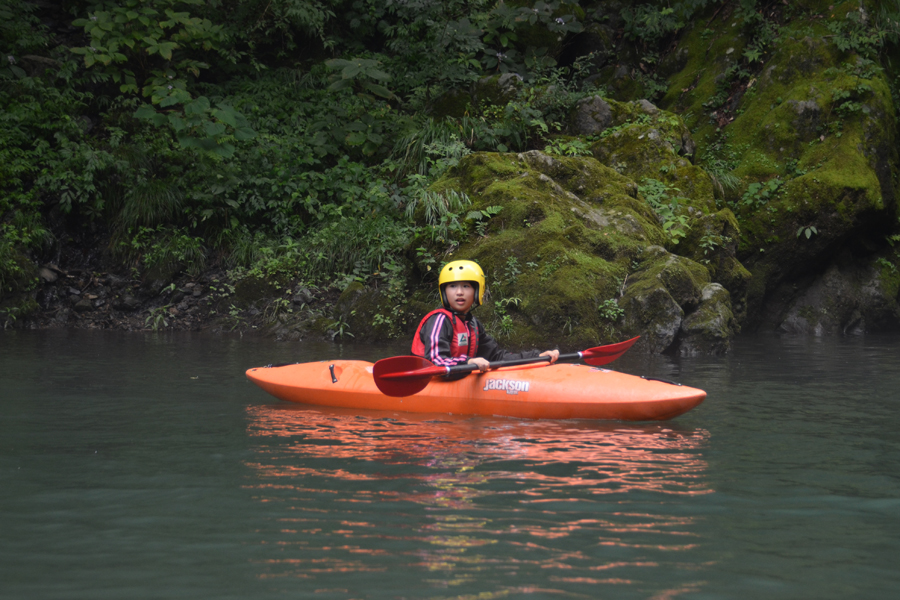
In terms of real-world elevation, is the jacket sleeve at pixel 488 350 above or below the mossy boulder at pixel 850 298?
below

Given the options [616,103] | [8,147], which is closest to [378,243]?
[616,103]

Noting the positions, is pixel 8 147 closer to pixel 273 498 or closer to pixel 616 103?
pixel 616 103

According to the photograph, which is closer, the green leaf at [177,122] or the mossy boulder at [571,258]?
the mossy boulder at [571,258]

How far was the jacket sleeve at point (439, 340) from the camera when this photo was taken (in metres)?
5.03

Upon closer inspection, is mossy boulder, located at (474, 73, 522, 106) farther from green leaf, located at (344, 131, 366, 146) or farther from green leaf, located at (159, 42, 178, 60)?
green leaf, located at (159, 42, 178, 60)

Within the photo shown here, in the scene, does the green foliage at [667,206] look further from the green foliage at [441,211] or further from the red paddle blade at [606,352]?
the red paddle blade at [606,352]

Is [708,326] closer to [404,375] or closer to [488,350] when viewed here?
[488,350]

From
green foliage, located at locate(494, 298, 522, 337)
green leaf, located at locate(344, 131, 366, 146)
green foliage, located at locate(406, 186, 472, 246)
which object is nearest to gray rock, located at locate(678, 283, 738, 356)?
green foliage, located at locate(494, 298, 522, 337)

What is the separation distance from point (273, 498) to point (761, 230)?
345 inches

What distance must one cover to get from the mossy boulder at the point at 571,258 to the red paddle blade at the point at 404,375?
300cm

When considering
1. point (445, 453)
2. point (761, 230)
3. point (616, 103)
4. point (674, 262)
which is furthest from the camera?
point (616, 103)

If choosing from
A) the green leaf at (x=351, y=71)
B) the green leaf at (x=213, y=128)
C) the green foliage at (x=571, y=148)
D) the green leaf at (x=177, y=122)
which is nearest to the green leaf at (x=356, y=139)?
the green leaf at (x=351, y=71)

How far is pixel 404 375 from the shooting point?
4.64 metres

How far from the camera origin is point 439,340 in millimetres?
5059
